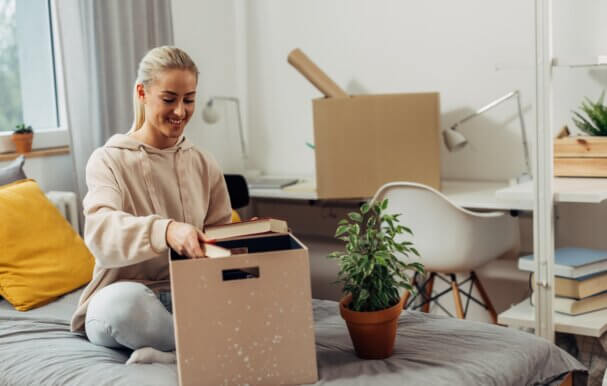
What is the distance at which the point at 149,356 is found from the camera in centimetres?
164

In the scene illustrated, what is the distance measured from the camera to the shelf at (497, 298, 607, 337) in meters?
2.30

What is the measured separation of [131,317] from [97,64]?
156 centimetres

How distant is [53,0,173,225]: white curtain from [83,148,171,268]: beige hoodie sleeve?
1.23 m

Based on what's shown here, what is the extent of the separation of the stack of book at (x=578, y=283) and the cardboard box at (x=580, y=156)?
0.30 meters

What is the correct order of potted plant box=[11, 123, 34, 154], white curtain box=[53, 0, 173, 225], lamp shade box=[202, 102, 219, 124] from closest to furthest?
potted plant box=[11, 123, 34, 154], white curtain box=[53, 0, 173, 225], lamp shade box=[202, 102, 219, 124]

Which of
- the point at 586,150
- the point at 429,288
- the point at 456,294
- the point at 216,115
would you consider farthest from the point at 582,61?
the point at 216,115

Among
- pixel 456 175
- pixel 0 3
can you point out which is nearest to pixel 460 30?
pixel 456 175

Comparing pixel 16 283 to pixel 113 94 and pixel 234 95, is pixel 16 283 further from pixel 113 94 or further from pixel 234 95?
pixel 234 95

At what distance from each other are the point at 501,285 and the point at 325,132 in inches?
39.3

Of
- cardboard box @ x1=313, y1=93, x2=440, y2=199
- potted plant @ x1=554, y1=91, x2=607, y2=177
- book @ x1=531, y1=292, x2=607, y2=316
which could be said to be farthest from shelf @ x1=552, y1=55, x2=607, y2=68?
book @ x1=531, y1=292, x2=607, y2=316

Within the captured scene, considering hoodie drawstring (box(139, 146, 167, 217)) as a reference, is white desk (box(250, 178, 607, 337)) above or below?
below

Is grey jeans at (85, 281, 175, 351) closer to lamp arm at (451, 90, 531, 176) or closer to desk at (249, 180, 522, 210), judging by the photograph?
desk at (249, 180, 522, 210)

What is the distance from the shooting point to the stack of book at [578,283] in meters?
2.38

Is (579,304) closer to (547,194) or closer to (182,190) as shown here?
(547,194)
